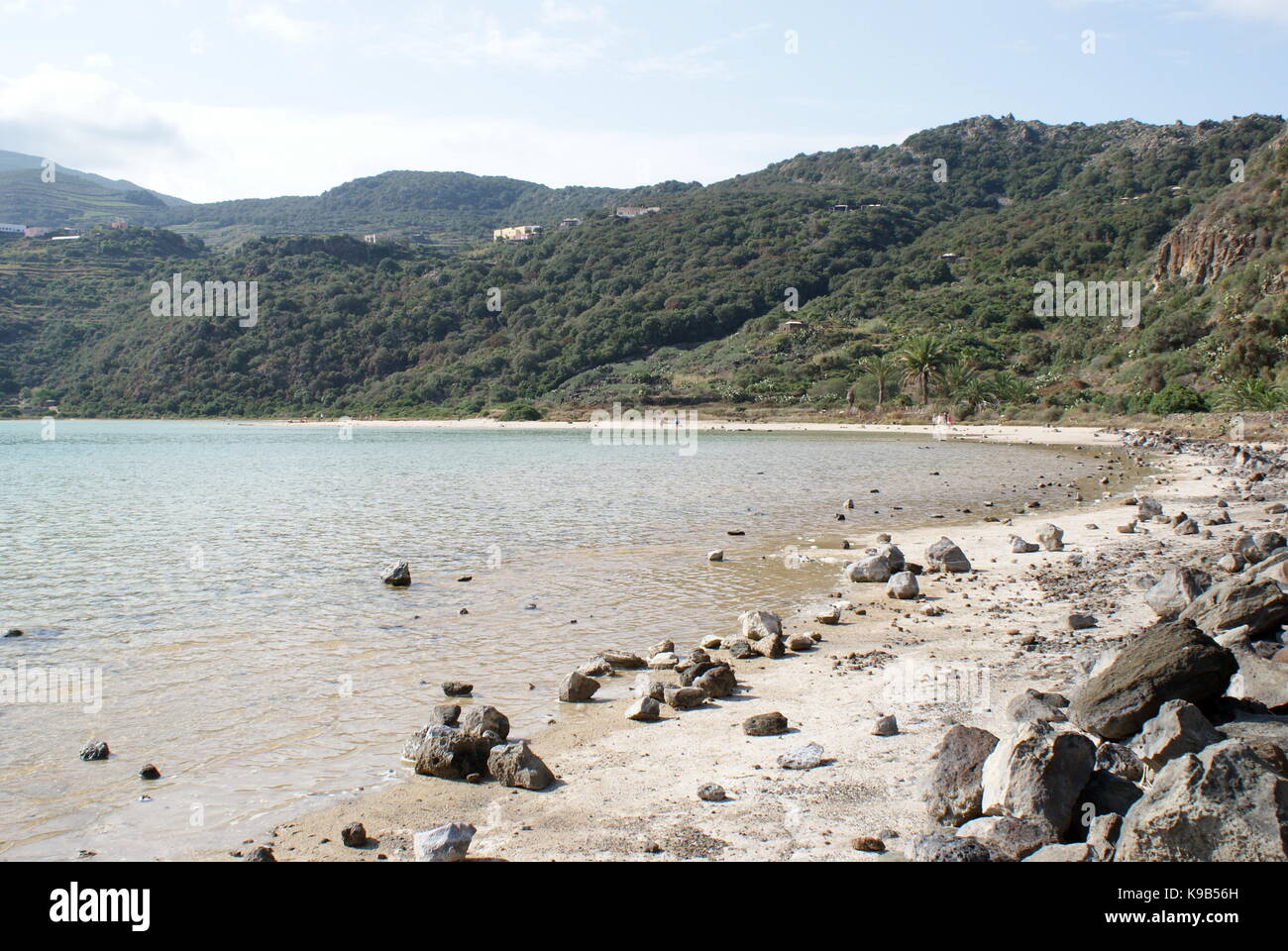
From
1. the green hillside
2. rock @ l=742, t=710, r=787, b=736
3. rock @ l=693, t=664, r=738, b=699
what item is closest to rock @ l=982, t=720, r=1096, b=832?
rock @ l=742, t=710, r=787, b=736

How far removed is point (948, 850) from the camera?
4.10m

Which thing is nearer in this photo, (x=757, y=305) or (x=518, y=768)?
(x=518, y=768)

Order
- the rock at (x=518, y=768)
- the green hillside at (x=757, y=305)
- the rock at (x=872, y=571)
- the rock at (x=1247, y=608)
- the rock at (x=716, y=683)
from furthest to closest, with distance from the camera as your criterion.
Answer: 1. the green hillside at (x=757, y=305)
2. the rock at (x=872, y=571)
3. the rock at (x=716, y=683)
4. the rock at (x=1247, y=608)
5. the rock at (x=518, y=768)

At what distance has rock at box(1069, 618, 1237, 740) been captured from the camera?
204 inches

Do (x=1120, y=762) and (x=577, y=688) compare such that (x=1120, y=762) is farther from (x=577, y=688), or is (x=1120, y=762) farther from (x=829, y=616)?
(x=829, y=616)

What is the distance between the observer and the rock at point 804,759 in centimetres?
577

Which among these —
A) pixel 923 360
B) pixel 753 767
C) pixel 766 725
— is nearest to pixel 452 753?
pixel 753 767

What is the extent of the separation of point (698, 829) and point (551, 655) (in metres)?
4.38

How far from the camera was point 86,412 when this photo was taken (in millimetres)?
109938

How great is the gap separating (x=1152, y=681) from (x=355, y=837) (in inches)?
176

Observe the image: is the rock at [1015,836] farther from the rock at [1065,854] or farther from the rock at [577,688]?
the rock at [577,688]

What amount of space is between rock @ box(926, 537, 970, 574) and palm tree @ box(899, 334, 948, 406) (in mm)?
Answer: 58261

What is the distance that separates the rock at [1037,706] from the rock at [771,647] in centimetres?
260

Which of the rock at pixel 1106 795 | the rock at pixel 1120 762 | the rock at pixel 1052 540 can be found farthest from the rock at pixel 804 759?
the rock at pixel 1052 540
